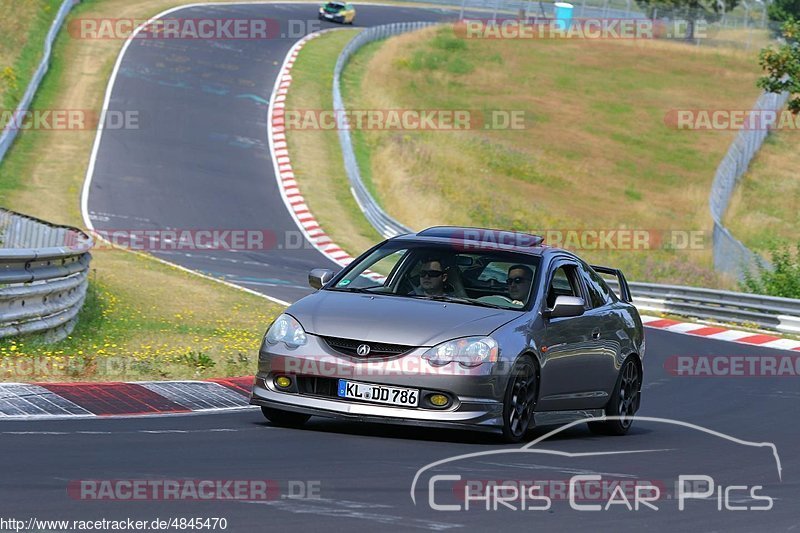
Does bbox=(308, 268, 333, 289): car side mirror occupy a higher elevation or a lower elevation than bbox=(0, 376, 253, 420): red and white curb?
higher

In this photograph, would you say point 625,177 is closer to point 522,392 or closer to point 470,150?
point 470,150

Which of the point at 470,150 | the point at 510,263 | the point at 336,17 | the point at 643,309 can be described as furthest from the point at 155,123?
the point at 510,263

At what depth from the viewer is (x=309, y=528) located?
6.34m

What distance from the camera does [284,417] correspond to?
1000cm

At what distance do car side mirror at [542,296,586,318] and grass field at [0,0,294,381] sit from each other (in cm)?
402

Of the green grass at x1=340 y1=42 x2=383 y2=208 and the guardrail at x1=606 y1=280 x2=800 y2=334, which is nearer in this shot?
the guardrail at x1=606 y1=280 x2=800 y2=334

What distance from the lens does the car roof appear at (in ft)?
35.9

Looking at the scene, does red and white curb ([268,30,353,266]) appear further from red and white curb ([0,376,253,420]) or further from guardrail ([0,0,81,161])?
red and white curb ([0,376,253,420])

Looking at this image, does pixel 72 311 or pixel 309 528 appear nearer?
pixel 309 528

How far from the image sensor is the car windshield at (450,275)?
10585 millimetres

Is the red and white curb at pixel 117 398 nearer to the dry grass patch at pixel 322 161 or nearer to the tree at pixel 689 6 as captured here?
the dry grass patch at pixel 322 161

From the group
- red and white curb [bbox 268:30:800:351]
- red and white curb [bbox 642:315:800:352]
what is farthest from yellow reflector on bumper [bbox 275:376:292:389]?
red and white curb [bbox 268:30:800:351]

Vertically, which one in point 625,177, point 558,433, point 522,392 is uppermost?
point 522,392

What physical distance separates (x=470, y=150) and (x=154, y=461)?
43.3 metres
